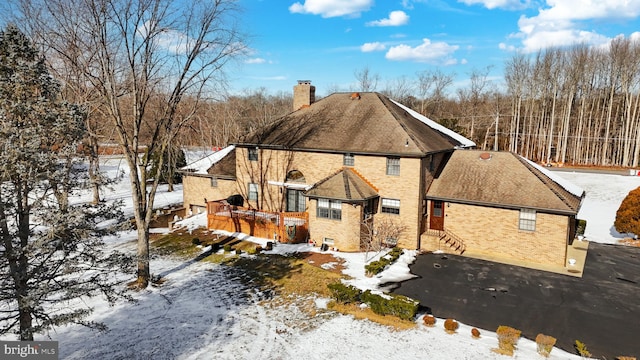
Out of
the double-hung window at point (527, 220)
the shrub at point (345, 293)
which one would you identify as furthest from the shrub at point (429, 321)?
the double-hung window at point (527, 220)

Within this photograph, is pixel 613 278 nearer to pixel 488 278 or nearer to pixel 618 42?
pixel 488 278

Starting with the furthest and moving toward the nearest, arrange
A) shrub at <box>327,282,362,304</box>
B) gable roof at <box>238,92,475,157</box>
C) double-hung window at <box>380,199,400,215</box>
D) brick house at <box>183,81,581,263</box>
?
gable roof at <box>238,92,475,157</box>
double-hung window at <box>380,199,400,215</box>
brick house at <box>183,81,581,263</box>
shrub at <box>327,282,362,304</box>

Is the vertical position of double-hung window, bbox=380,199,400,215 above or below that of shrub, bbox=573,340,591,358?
above

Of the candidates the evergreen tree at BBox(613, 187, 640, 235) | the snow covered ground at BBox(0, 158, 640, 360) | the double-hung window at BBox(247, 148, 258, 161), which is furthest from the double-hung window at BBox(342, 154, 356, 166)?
the evergreen tree at BBox(613, 187, 640, 235)

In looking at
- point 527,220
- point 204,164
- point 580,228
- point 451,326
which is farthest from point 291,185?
point 580,228

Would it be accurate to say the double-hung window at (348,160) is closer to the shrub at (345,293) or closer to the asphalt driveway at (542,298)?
the asphalt driveway at (542,298)

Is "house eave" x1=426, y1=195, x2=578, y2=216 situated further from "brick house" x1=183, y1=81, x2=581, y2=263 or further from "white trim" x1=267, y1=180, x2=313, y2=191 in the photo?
"white trim" x1=267, y1=180, x2=313, y2=191
